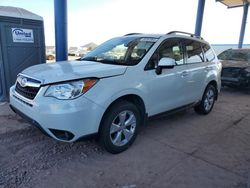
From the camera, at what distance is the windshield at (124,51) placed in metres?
3.49

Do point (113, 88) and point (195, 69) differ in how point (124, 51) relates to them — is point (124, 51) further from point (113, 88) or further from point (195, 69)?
point (195, 69)

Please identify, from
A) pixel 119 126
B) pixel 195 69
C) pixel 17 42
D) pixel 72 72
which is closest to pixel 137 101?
pixel 119 126

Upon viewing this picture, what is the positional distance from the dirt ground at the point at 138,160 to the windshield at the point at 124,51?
1.30 meters

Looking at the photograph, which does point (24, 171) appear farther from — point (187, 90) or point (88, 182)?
point (187, 90)

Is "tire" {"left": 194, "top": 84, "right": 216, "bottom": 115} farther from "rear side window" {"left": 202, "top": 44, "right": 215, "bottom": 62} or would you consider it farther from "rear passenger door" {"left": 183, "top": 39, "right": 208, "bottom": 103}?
"rear side window" {"left": 202, "top": 44, "right": 215, "bottom": 62}

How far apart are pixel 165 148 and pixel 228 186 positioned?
107cm

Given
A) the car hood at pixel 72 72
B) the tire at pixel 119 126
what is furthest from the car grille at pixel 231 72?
the car hood at pixel 72 72

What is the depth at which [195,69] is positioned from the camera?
4.44m

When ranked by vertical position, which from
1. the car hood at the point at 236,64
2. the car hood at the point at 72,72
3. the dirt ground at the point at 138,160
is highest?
the car hood at the point at 72,72

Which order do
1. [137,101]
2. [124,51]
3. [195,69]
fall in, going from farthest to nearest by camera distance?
1. [195,69]
2. [124,51]
3. [137,101]

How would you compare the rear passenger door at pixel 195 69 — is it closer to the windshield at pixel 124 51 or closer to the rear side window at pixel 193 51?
the rear side window at pixel 193 51

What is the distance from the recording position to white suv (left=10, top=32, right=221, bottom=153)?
8.68 ft

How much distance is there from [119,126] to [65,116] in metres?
0.85

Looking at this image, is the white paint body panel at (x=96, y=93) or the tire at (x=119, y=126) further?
the tire at (x=119, y=126)
